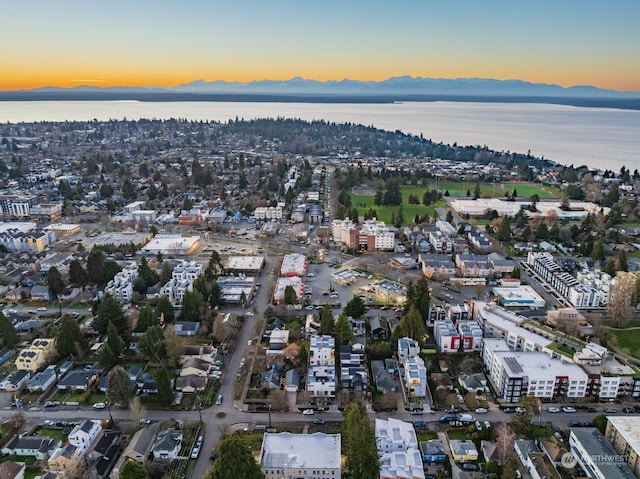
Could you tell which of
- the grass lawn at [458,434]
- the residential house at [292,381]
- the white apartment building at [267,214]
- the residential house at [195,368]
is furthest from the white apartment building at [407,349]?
the white apartment building at [267,214]

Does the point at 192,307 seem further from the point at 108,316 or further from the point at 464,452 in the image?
the point at 464,452

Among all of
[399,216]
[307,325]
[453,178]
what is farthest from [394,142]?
[307,325]

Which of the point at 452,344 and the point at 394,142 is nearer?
the point at 452,344

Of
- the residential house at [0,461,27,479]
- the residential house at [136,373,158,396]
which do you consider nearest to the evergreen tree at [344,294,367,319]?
the residential house at [136,373,158,396]

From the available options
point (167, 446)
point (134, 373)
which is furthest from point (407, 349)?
point (134, 373)

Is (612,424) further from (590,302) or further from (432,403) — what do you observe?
(590,302)
